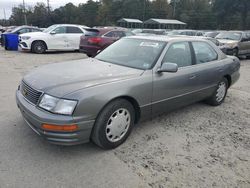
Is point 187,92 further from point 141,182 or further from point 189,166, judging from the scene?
point 141,182

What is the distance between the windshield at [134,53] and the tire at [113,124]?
0.77 metres

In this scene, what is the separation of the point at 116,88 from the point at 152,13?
2795 inches

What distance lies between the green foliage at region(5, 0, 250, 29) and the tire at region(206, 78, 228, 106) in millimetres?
50611

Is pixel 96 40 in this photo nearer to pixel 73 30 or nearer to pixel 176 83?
pixel 73 30

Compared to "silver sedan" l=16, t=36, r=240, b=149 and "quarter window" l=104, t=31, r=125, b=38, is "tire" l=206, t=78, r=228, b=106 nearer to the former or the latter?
"silver sedan" l=16, t=36, r=240, b=149

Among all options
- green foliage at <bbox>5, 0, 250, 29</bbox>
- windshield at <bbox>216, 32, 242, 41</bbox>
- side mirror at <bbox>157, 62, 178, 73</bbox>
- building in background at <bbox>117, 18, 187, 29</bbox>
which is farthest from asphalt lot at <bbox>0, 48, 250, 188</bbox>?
green foliage at <bbox>5, 0, 250, 29</bbox>

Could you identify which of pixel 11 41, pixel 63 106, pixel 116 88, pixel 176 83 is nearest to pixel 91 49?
pixel 11 41

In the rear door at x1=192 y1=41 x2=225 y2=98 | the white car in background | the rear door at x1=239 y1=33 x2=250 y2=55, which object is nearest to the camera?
the rear door at x1=192 y1=41 x2=225 y2=98

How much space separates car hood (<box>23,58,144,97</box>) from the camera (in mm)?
2918

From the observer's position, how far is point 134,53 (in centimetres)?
405

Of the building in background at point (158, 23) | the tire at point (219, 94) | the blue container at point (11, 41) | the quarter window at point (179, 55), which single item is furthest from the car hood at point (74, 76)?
the building in background at point (158, 23)

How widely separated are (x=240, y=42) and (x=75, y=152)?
12468 mm

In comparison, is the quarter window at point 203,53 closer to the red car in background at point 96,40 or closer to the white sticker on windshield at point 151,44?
the white sticker on windshield at point 151,44

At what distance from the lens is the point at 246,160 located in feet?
10.5
